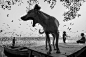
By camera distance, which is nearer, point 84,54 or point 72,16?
point 84,54

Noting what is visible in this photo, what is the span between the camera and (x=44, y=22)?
337cm

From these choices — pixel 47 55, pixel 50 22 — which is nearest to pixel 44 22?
pixel 50 22

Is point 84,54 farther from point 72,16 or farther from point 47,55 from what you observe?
point 47,55

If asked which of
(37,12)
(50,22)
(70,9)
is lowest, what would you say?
(50,22)

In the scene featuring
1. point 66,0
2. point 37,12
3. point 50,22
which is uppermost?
point 66,0

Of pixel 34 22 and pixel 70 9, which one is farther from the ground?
pixel 70 9

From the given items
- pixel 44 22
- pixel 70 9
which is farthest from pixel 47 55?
pixel 70 9

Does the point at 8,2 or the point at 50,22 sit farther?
the point at 8,2

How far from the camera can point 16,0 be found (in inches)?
368

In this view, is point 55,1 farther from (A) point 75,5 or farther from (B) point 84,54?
(B) point 84,54

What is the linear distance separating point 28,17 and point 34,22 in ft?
1.14

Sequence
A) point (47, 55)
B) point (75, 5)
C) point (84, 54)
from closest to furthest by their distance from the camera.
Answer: point (47, 55) → point (84, 54) → point (75, 5)

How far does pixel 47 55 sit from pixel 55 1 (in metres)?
8.27

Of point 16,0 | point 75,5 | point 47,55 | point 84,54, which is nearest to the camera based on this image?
point 47,55
